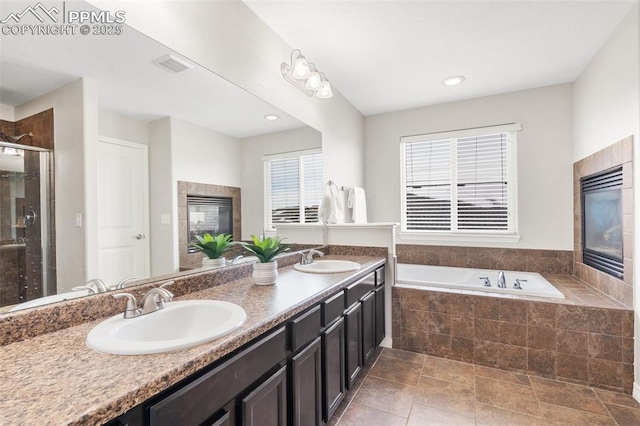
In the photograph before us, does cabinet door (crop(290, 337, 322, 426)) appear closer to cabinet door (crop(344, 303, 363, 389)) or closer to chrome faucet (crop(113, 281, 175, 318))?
cabinet door (crop(344, 303, 363, 389))

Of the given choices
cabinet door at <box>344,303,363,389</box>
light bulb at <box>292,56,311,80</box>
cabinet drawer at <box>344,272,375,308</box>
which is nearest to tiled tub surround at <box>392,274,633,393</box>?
cabinet drawer at <box>344,272,375,308</box>

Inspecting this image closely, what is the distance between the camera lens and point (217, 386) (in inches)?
34.1

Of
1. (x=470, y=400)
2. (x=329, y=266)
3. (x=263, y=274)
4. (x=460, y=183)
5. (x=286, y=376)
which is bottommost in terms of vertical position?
(x=470, y=400)

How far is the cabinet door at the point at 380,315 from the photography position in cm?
242

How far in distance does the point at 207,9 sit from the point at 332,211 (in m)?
1.78

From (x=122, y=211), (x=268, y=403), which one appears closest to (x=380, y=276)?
(x=268, y=403)


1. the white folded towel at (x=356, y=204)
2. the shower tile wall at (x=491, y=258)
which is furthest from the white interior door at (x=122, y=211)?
the shower tile wall at (x=491, y=258)

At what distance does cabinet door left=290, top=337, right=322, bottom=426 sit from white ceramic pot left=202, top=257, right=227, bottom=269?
0.67 m

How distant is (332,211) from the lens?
282 cm

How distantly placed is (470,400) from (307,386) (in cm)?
125

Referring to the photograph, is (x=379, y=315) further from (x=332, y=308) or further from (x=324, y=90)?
(x=324, y=90)

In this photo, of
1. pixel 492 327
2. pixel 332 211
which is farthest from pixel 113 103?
pixel 492 327

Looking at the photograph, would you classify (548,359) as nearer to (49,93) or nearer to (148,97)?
(148,97)

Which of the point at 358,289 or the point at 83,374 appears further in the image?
the point at 358,289
